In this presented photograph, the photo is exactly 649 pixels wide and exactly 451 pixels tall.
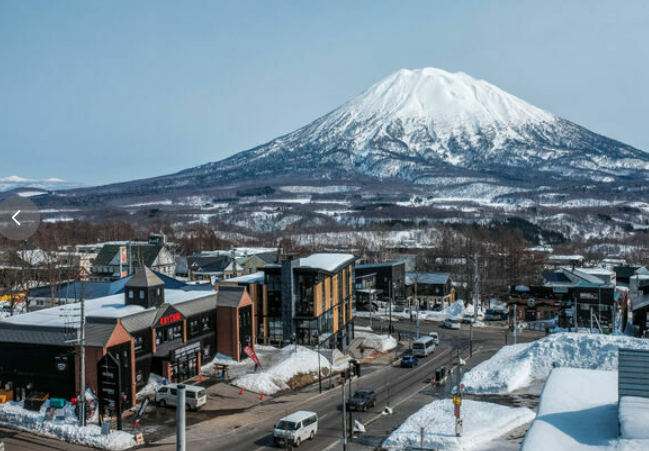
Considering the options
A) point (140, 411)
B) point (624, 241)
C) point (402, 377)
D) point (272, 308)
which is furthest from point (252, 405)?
point (624, 241)

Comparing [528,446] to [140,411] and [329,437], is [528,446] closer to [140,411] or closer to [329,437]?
[329,437]

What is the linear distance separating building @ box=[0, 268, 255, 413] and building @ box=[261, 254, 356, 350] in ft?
15.9

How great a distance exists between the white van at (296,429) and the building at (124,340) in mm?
6912

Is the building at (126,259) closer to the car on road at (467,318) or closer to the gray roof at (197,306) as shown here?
the car on road at (467,318)

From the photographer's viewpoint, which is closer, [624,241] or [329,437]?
[329,437]

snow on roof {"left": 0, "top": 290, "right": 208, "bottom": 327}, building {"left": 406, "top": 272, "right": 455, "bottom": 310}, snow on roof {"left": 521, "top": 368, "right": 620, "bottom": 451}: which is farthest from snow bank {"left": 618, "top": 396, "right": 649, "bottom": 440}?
building {"left": 406, "top": 272, "right": 455, "bottom": 310}

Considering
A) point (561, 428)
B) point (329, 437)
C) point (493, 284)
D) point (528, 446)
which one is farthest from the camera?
point (493, 284)

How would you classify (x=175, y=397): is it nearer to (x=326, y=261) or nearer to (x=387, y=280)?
(x=326, y=261)

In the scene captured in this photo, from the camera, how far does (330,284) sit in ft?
152

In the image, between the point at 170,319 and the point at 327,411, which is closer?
the point at 327,411

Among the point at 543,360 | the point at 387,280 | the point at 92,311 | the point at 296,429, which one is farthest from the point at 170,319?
the point at 387,280

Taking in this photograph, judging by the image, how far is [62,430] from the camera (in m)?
26.4

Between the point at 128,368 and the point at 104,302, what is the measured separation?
7803mm

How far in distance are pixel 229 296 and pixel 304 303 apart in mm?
5938
